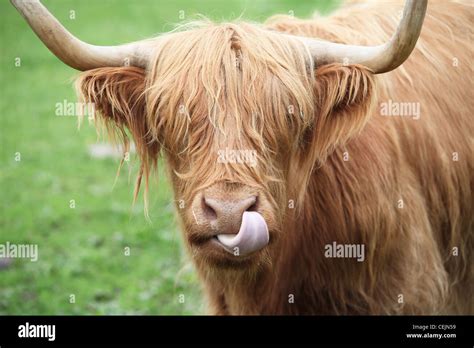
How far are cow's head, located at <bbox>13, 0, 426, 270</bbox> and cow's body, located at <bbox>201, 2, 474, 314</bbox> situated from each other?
0.86 ft

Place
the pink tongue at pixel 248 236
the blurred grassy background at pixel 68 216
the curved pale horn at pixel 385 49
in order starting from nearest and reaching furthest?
the pink tongue at pixel 248 236
the curved pale horn at pixel 385 49
the blurred grassy background at pixel 68 216

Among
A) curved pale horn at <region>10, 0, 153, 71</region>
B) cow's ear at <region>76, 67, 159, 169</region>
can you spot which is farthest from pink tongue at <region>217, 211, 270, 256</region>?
curved pale horn at <region>10, 0, 153, 71</region>

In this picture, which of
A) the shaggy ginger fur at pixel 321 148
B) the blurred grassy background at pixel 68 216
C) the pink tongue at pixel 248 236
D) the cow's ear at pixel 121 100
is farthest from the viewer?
the blurred grassy background at pixel 68 216

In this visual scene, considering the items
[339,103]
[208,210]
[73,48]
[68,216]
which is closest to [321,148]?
[339,103]

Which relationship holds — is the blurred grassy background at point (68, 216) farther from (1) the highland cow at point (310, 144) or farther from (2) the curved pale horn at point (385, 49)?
(2) the curved pale horn at point (385, 49)

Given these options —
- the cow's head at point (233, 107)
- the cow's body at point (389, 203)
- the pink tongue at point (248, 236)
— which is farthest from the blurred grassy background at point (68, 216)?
the pink tongue at point (248, 236)

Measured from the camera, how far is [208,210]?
337cm

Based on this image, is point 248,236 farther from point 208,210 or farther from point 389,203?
point 389,203

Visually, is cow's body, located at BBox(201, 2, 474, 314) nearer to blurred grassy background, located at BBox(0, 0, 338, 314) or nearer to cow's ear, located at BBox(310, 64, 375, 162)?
cow's ear, located at BBox(310, 64, 375, 162)

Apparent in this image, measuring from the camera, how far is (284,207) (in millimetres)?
3811

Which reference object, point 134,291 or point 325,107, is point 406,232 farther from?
point 134,291

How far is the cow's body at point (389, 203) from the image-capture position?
4086mm

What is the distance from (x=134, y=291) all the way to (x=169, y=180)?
7.93 ft
